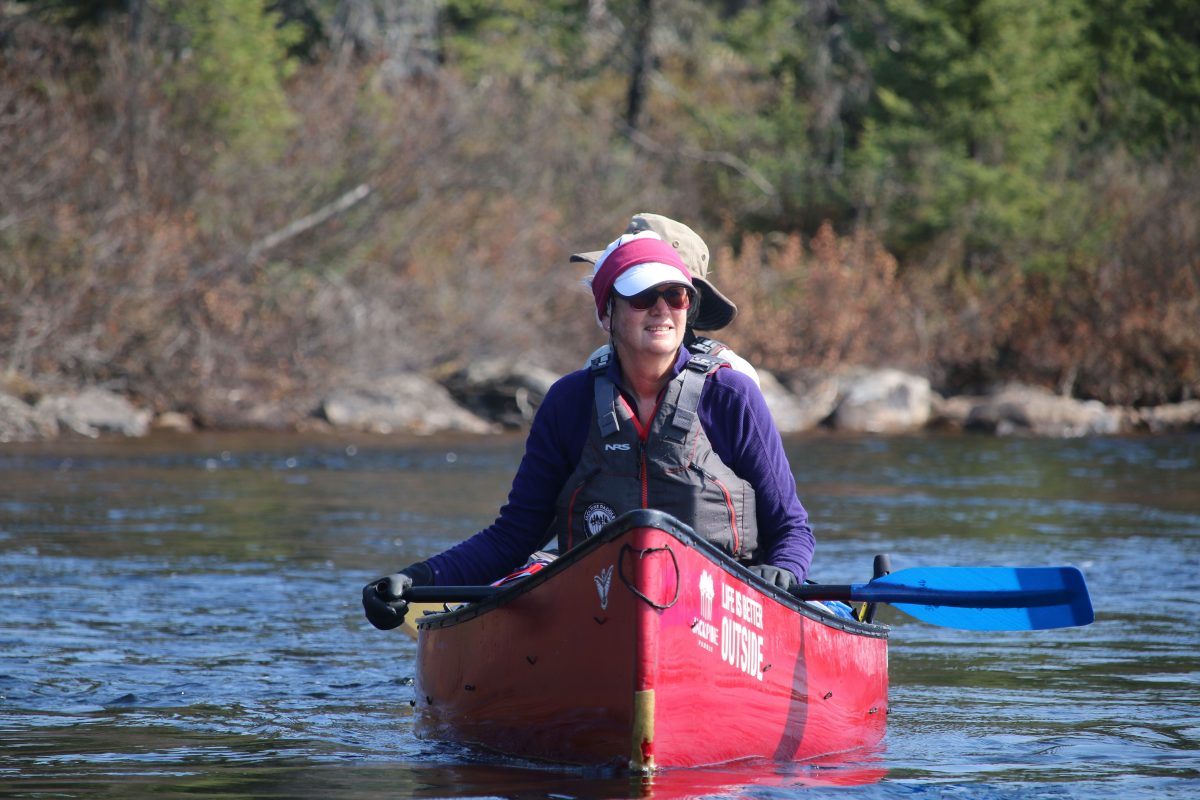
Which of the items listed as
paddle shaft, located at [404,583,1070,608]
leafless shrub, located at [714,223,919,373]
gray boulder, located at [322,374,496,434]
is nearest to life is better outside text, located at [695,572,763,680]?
paddle shaft, located at [404,583,1070,608]

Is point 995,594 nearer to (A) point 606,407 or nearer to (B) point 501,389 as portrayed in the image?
(A) point 606,407

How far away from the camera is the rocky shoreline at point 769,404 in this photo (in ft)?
77.4

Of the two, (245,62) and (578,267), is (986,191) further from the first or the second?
(245,62)

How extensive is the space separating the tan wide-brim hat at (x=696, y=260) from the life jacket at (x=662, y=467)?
14.7 inches

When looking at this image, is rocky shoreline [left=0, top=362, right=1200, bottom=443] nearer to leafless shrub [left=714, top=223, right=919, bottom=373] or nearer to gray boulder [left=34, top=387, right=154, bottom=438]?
gray boulder [left=34, top=387, right=154, bottom=438]

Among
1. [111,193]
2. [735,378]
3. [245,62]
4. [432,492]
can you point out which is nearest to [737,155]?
[245,62]

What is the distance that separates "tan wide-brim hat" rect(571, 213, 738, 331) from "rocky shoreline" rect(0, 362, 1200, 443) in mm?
16633

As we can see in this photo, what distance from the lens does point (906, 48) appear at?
34.8 m

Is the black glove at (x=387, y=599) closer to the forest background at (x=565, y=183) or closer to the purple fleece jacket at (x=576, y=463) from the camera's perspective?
the purple fleece jacket at (x=576, y=463)

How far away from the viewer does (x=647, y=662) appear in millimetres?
4664

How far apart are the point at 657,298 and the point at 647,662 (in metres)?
1.09

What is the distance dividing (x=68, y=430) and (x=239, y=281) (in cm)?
464

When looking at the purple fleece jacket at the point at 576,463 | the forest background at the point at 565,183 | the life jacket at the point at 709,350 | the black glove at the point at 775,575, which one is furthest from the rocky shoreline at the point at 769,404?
the black glove at the point at 775,575

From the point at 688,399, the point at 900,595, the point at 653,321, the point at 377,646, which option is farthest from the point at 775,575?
the point at 377,646
